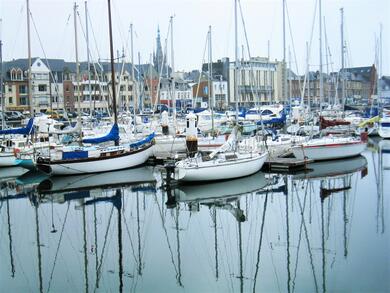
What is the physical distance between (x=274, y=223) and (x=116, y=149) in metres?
13.5

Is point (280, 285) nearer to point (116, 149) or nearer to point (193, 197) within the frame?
point (193, 197)

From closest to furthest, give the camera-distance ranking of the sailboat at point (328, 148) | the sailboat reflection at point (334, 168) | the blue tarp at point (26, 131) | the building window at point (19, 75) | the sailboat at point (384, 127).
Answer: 1. the sailboat reflection at point (334, 168)
2. the sailboat at point (328, 148)
3. the blue tarp at point (26, 131)
4. the sailboat at point (384, 127)
5. the building window at point (19, 75)

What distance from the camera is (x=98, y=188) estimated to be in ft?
79.6

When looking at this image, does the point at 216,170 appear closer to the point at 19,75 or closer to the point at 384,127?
the point at 384,127

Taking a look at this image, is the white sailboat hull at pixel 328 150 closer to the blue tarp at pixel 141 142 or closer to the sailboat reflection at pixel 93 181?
the blue tarp at pixel 141 142

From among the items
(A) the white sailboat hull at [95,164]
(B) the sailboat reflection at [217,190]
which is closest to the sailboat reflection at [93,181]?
(A) the white sailboat hull at [95,164]

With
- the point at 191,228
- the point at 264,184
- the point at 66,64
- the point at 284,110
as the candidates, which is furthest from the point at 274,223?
the point at 66,64

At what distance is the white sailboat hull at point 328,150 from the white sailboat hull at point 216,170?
16.9 feet

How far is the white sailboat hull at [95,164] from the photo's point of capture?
2698 cm

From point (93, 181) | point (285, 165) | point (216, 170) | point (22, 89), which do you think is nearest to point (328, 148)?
point (285, 165)

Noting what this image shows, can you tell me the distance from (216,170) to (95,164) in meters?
7.43

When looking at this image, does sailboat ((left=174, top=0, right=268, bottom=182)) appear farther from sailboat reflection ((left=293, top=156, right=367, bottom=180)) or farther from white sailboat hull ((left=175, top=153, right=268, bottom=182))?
sailboat reflection ((left=293, top=156, right=367, bottom=180))

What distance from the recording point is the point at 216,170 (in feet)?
79.2

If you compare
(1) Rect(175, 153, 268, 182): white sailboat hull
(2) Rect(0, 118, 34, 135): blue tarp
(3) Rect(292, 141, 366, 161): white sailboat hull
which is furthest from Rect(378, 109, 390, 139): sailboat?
(2) Rect(0, 118, 34, 135): blue tarp
